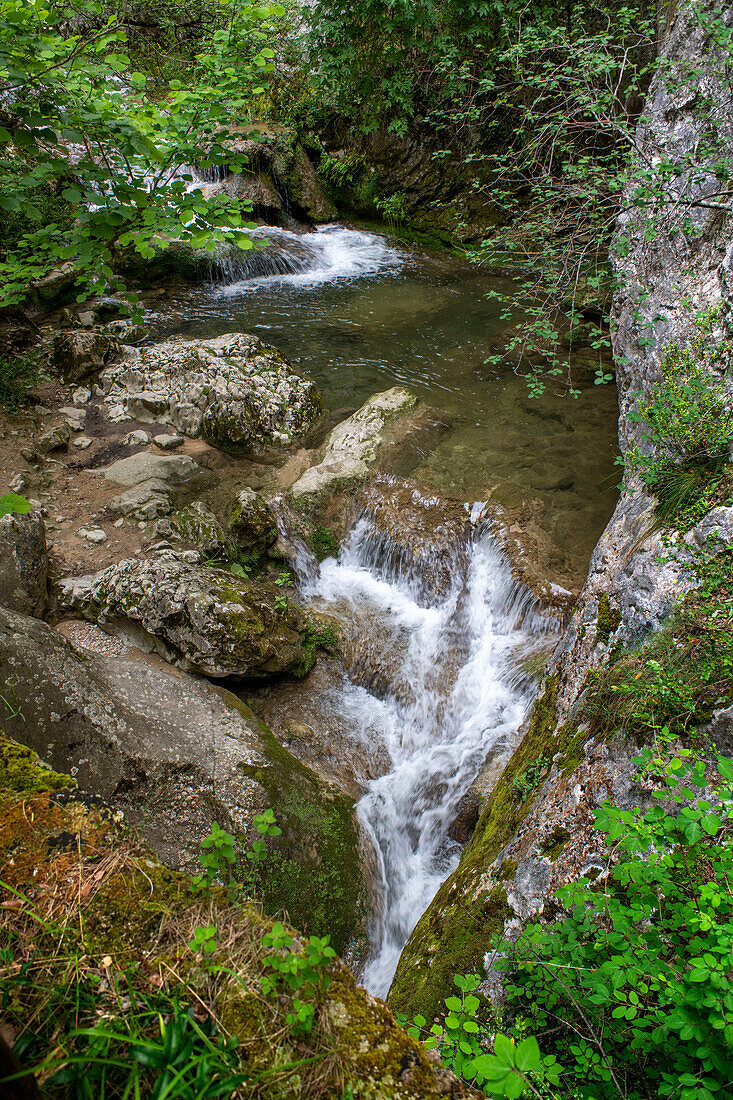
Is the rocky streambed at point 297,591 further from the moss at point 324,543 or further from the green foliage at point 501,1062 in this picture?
the green foliage at point 501,1062

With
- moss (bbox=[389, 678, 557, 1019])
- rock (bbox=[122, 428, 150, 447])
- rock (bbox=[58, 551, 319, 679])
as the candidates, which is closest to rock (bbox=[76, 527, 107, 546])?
rock (bbox=[58, 551, 319, 679])

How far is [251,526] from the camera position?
6.40 meters

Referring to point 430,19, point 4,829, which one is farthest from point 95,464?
point 430,19

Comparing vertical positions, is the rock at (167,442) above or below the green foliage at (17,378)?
below

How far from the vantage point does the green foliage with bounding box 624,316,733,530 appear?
326 centimetres

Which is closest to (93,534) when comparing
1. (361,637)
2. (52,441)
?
(52,441)

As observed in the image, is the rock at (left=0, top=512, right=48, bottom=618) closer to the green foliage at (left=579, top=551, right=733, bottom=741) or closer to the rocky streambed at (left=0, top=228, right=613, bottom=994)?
the rocky streambed at (left=0, top=228, right=613, bottom=994)

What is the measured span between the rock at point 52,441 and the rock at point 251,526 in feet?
8.77

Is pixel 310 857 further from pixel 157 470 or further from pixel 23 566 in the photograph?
pixel 157 470

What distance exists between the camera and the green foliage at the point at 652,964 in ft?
5.24

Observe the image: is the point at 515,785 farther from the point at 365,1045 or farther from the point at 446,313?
the point at 446,313

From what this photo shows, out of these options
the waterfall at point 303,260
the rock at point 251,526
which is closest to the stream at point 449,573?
the rock at point 251,526

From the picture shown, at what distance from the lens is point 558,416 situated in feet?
26.9

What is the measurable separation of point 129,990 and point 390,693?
15.0 feet
